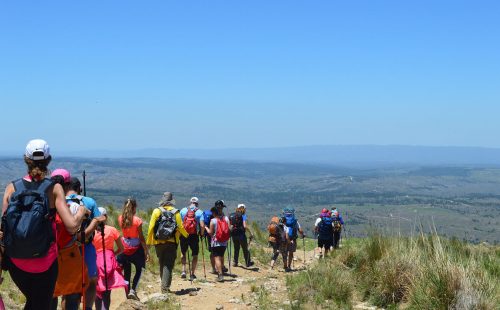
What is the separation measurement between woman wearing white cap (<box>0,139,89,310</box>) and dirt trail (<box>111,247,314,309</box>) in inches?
123

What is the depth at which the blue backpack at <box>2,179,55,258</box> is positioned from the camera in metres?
3.97

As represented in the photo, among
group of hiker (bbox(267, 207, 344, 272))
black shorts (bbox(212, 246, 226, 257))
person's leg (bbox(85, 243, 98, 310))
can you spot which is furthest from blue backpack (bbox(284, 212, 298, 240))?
person's leg (bbox(85, 243, 98, 310))

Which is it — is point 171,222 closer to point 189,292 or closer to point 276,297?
point 189,292

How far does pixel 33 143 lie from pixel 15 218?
0.67 meters

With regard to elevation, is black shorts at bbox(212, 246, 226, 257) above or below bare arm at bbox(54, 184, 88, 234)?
below

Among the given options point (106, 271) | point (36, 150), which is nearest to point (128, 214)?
point (106, 271)

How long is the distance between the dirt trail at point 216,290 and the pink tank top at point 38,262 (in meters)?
3.27

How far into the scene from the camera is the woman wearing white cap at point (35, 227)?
4.00m

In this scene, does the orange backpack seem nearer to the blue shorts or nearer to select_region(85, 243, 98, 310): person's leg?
select_region(85, 243, 98, 310): person's leg

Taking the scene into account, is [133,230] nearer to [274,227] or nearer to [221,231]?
[221,231]

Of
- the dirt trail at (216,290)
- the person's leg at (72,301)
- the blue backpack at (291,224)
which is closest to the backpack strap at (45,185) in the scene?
the person's leg at (72,301)

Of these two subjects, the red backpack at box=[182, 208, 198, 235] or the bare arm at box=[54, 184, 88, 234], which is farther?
the red backpack at box=[182, 208, 198, 235]

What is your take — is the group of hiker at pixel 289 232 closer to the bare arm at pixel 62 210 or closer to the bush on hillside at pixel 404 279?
the bush on hillside at pixel 404 279

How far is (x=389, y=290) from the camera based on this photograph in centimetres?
727
